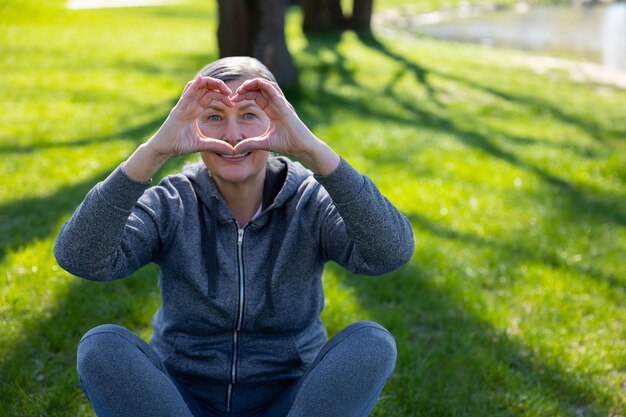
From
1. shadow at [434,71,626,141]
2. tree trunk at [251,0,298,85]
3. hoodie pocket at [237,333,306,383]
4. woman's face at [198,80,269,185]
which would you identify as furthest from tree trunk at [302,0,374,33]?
hoodie pocket at [237,333,306,383]

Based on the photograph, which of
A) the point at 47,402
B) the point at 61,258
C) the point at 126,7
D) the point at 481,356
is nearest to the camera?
the point at 61,258

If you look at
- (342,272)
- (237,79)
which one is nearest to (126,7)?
(342,272)

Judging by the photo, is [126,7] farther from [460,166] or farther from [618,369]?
[618,369]

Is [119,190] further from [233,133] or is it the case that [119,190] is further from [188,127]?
[233,133]

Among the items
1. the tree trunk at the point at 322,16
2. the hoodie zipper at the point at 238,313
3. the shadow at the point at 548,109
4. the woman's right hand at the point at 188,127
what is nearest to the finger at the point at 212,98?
the woman's right hand at the point at 188,127

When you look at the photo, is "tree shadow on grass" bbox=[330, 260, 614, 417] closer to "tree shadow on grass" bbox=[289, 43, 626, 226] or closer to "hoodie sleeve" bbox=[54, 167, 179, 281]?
"hoodie sleeve" bbox=[54, 167, 179, 281]

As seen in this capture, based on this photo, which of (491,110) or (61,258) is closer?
(61,258)

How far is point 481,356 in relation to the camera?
3.19 meters

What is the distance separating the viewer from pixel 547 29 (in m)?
17.3

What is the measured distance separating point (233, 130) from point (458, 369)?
155 centimetres

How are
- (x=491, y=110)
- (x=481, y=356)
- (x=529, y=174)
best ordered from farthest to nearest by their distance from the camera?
(x=491, y=110), (x=529, y=174), (x=481, y=356)

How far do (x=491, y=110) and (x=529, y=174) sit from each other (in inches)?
87.3

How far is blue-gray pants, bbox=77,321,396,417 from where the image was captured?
1.99m

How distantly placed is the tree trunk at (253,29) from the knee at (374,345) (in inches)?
217
